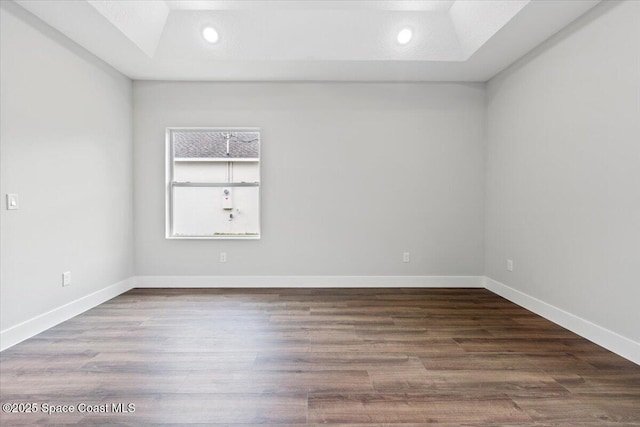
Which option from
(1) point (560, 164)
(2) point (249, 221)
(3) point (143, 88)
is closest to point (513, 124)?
(1) point (560, 164)

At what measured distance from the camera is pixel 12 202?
9.02ft

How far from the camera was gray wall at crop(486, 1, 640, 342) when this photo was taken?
2547 millimetres

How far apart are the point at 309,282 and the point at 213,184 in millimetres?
1823

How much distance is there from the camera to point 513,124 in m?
4.00

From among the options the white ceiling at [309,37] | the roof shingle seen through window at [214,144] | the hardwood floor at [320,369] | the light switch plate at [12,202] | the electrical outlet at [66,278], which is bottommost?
the hardwood floor at [320,369]

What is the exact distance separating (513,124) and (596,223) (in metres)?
1.59

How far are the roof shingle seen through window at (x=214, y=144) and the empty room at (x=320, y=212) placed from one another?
1.2 inches

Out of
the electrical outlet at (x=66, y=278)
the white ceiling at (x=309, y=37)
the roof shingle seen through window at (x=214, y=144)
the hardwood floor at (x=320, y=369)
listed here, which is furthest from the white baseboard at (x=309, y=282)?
the white ceiling at (x=309, y=37)

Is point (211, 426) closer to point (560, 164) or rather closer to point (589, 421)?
point (589, 421)

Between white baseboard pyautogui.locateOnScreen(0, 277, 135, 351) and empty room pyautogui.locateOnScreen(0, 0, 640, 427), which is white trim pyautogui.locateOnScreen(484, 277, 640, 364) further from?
white baseboard pyautogui.locateOnScreen(0, 277, 135, 351)

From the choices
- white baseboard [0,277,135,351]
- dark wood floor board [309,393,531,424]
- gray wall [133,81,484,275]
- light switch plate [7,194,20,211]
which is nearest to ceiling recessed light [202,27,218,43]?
gray wall [133,81,484,275]

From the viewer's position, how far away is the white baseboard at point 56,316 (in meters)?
2.72

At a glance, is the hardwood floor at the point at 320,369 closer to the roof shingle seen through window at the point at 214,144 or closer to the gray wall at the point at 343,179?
the gray wall at the point at 343,179

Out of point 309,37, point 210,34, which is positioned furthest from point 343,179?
point 210,34
